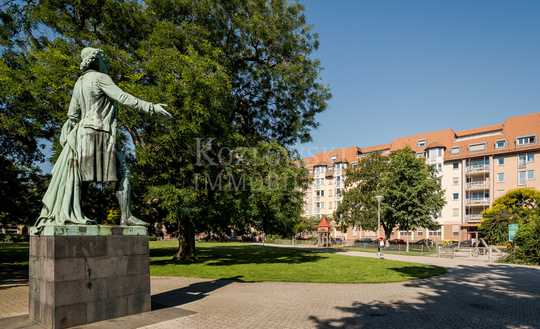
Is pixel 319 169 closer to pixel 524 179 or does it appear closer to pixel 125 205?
pixel 524 179

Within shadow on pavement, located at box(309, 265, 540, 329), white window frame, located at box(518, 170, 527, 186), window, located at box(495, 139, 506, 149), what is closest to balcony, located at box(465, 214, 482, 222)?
white window frame, located at box(518, 170, 527, 186)

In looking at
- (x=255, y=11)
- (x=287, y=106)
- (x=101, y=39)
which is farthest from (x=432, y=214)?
(x=101, y=39)

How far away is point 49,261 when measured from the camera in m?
6.36

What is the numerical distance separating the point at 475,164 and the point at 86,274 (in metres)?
65.2

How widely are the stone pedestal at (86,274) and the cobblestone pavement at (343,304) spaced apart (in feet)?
2.09

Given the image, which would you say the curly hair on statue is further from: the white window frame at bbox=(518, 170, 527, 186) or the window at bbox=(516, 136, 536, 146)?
the window at bbox=(516, 136, 536, 146)

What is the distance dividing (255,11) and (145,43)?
21.8 ft

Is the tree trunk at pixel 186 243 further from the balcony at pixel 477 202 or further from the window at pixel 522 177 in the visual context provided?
the window at pixel 522 177

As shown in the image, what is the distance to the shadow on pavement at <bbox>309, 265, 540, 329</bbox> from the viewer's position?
7316 mm

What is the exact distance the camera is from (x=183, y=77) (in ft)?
48.8

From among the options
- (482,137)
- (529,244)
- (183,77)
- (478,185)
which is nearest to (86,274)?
(183,77)

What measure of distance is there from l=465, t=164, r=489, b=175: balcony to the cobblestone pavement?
5149cm

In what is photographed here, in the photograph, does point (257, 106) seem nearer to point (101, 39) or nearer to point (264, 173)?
point (264, 173)

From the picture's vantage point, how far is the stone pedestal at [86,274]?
634 cm
